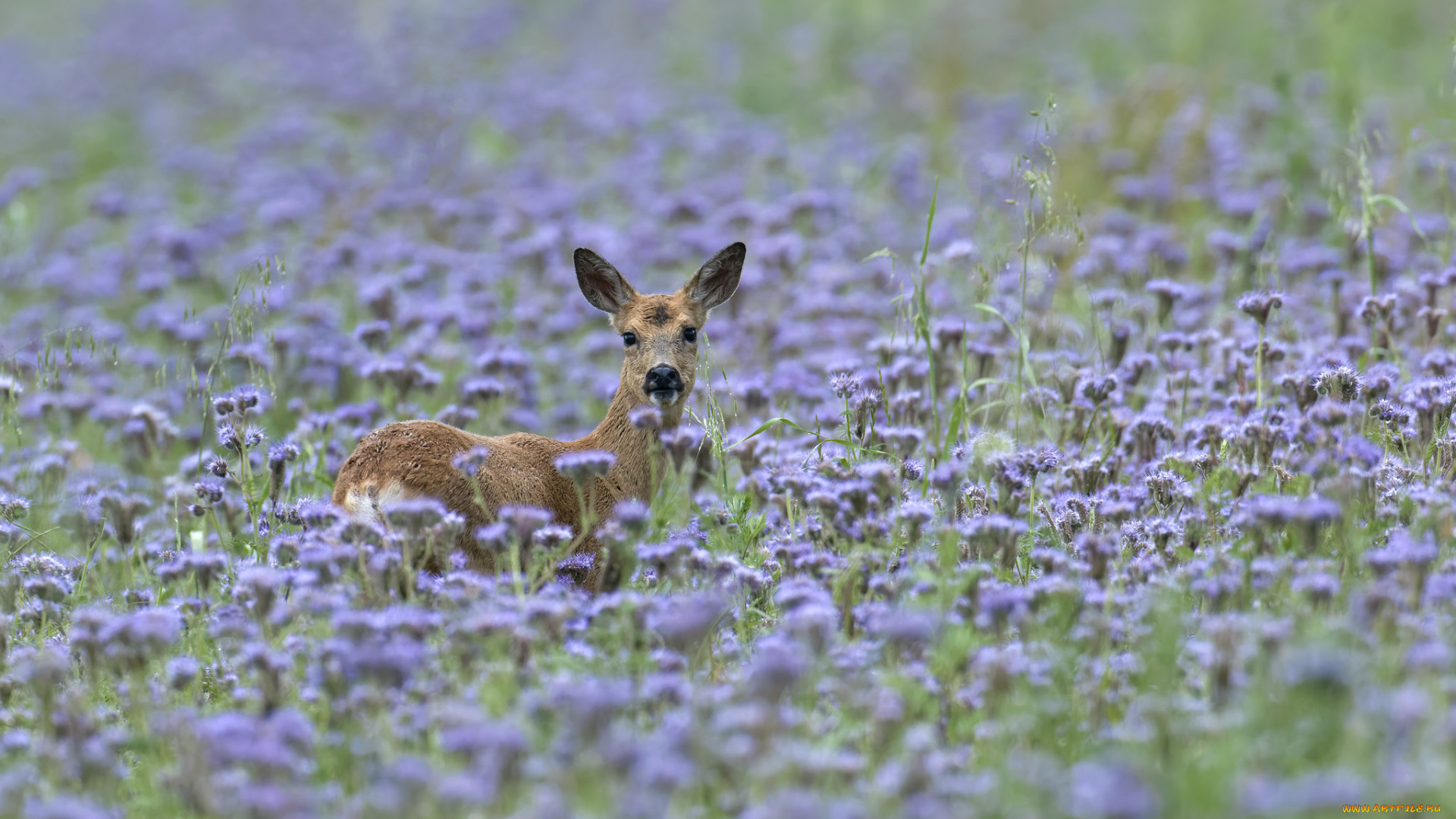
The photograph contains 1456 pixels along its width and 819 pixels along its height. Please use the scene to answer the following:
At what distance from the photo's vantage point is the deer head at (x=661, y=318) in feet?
22.3

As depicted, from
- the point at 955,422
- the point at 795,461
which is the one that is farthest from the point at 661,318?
the point at 955,422

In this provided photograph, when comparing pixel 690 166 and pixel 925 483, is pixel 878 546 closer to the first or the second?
pixel 925 483

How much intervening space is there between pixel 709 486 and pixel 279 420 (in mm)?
3414

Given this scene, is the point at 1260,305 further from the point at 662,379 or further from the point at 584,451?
the point at 584,451

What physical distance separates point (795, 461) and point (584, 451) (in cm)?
152

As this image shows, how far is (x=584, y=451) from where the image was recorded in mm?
5656

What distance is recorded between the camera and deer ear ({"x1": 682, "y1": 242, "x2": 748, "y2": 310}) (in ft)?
23.8

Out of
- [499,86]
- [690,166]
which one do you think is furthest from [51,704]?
[499,86]

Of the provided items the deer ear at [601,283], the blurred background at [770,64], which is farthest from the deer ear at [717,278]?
the blurred background at [770,64]

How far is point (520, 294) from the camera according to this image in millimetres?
10828

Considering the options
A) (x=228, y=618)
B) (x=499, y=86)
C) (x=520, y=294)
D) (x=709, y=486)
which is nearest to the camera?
(x=228, y=618)

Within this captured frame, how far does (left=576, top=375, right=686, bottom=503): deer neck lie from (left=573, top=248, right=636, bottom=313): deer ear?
52 cm

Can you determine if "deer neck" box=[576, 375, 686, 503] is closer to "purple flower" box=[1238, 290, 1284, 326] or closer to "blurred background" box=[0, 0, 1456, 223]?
"purple flower" box=[1238, 290, 1284, 326]

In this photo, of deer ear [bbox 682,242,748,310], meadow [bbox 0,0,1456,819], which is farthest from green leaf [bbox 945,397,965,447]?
deer ear [bbox 682,242,748,310]
